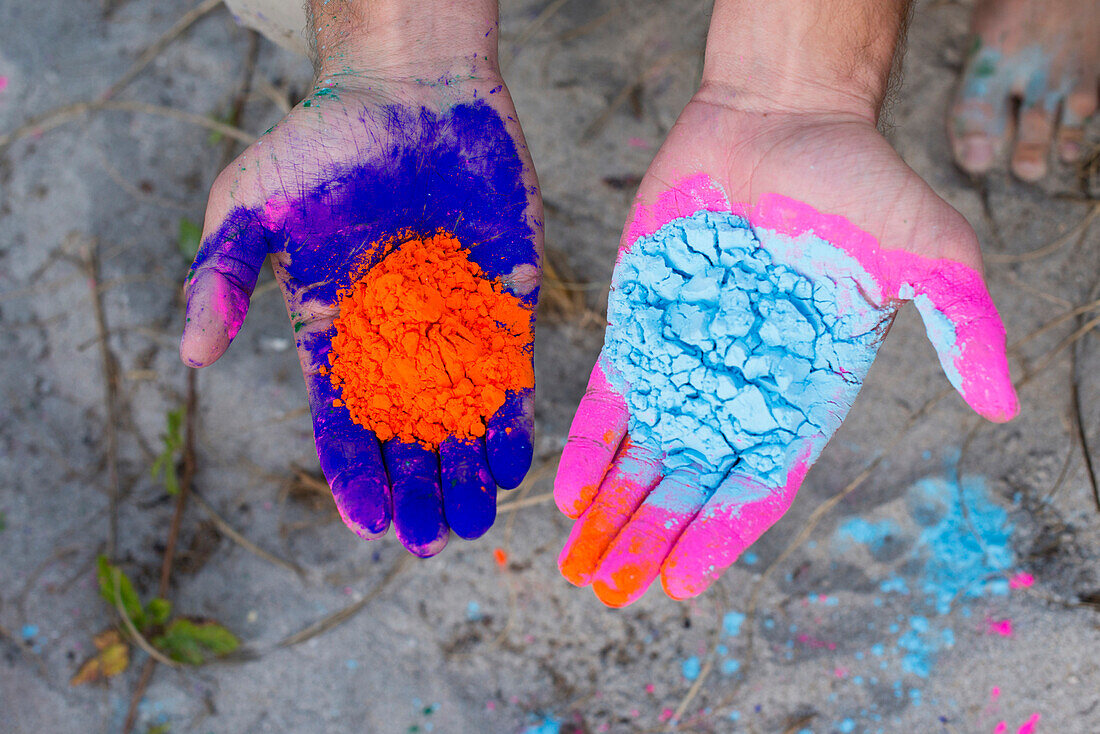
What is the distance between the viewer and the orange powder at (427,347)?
64.7 inches

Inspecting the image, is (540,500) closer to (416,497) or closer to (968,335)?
(416,497)

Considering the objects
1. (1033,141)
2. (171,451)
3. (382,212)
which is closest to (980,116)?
(1033,141)

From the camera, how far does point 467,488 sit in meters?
1.71

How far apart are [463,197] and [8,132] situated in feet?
6.90

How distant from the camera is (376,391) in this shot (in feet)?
5.54

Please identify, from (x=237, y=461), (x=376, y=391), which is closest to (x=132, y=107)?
(x=237, y=461)

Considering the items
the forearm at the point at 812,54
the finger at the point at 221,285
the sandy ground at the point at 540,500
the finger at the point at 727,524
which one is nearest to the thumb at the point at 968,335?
the finger at the point at 727,524

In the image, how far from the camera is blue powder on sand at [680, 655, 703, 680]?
225cm

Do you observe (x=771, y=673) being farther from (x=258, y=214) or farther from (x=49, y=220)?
(x=49, y=220)

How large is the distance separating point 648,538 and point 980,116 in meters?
1.95

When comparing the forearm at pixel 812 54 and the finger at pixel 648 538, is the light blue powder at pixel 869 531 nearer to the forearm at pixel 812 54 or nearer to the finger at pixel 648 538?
the finger at pixel 648 538

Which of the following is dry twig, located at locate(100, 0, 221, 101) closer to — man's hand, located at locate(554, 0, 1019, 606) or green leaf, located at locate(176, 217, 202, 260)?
green leaf, located at locate(176, 217, 202, 260)

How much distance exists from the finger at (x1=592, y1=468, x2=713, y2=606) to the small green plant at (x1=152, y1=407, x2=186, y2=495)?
161 cm

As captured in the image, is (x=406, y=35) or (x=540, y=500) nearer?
(x=406, y=35)
